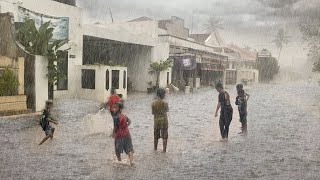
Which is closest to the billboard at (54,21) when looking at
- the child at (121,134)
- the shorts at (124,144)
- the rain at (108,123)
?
the rain at (108,123)

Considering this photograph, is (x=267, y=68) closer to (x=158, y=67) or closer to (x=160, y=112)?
(x=158, y=67)

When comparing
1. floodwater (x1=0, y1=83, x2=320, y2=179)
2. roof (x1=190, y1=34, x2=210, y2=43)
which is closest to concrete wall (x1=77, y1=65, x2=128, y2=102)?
floodwater (x1=0, y1=83, x2=320, y2=179)

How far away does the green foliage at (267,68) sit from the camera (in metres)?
74.5

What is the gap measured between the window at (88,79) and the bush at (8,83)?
8.29 meters

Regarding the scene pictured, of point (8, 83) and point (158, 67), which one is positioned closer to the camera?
point (8, 83)

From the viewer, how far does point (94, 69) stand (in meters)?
23.4

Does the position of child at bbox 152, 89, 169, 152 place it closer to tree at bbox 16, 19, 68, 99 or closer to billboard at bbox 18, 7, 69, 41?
tree at bbox 16, 19, 68, 99

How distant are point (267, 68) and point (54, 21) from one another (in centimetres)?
5982

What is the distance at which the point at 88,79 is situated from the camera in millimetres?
23531

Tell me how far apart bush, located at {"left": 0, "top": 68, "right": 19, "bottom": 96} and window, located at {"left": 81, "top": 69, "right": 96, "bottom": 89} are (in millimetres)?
8292

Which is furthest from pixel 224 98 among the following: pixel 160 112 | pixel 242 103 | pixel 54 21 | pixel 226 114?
pixel 54 21

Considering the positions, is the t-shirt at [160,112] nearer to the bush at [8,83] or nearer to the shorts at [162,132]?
the shorts at [162,132]

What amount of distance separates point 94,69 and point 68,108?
20.6 feet

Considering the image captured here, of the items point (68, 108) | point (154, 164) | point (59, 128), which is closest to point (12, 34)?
point (68, 108)
